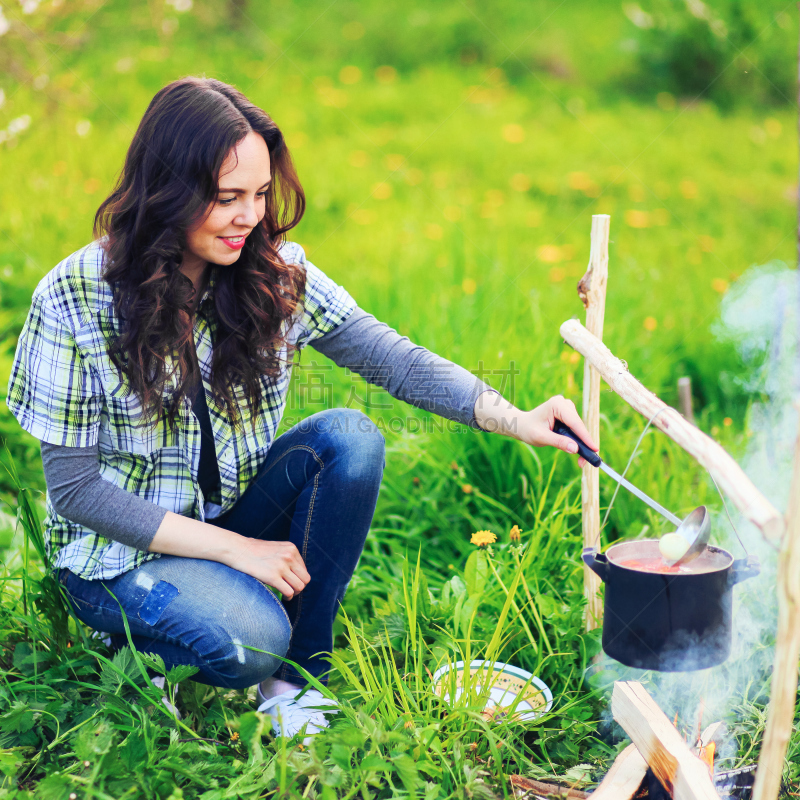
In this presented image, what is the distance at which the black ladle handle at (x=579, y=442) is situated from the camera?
1.40m

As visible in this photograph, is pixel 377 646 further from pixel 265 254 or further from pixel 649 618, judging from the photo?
pixel 265 254

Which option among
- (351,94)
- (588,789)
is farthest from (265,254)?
(351,94)

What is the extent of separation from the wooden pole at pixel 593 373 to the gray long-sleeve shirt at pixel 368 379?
0.23 metres

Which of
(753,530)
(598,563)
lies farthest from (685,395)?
(598,563)

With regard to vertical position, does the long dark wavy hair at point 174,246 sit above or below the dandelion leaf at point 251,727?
above

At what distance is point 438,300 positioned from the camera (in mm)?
2850

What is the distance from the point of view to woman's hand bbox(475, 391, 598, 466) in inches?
57.0

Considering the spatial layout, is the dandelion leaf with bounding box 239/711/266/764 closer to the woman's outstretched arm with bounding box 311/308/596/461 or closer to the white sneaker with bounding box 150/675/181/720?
the white sneaker with bounding box 150/675/181/720

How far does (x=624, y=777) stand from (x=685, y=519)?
0.47 meters

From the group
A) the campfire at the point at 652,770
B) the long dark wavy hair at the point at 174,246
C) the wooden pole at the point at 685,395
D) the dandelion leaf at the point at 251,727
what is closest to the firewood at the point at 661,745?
the campfire at the point at 652,770

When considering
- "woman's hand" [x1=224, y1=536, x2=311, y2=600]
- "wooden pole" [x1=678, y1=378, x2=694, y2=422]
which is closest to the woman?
"woman's hand" [x1=224, y1=536, x2=311, y2=600]

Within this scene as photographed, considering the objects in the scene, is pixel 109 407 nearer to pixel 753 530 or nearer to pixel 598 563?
pixel 598 563

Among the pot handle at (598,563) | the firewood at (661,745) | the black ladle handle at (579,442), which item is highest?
the black ladle handle at (579,442)

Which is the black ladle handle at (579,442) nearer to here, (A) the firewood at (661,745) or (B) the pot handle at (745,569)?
(B) the pot handle at (745,569)
